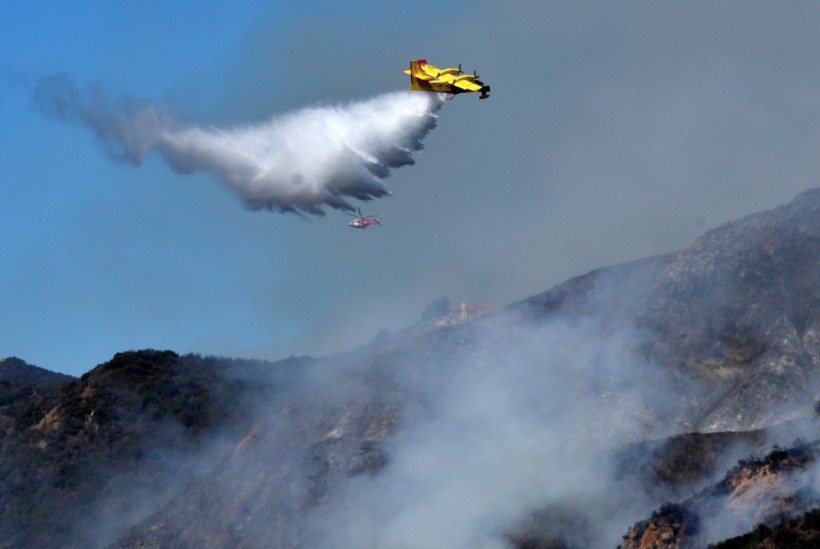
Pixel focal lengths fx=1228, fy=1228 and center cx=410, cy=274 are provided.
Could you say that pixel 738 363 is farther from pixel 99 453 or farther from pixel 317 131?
pixel 99 453

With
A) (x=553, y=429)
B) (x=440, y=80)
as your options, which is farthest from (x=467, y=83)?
(x=553, y=429)

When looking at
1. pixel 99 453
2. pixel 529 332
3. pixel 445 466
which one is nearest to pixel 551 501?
pixel 445 466

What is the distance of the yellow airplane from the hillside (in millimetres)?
21171

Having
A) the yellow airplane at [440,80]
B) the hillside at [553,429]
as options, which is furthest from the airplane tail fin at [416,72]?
the hillside at [553,429]

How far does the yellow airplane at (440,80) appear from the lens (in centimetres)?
6912

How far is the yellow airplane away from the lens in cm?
6912

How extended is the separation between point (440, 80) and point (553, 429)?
22.4m

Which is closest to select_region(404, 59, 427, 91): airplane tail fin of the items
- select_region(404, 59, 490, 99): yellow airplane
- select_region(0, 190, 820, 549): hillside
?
select_region(404, 59, 490, 99): yellow airplane

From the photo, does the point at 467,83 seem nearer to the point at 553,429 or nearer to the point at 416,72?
the point at 416,72

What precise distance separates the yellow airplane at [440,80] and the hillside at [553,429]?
69.5 ft

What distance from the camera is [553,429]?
7550 centimetres

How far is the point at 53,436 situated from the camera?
107125 mm

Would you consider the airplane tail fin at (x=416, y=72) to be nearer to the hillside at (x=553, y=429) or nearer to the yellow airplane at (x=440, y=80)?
the yellow airplane at (x=440, y=80)

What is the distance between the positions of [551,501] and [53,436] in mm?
56513
